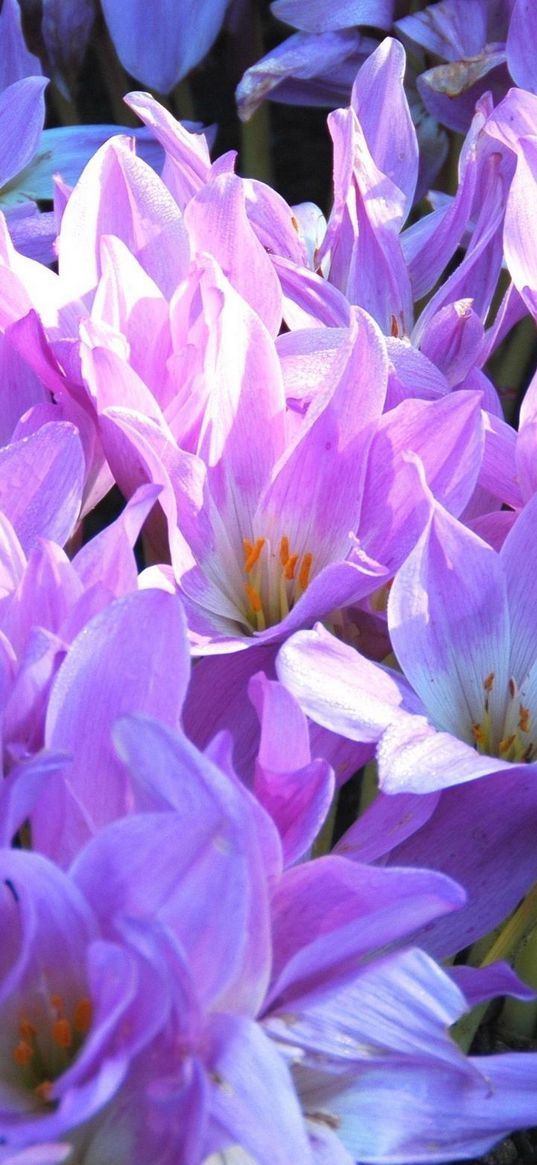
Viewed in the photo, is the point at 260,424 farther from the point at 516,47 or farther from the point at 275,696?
the point at 516,47

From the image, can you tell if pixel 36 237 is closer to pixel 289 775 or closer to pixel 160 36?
pixel 160 36

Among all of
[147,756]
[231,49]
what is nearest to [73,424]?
[147,756]

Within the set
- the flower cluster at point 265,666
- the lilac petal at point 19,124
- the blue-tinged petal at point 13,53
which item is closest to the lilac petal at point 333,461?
the flower cluster at point 265,666

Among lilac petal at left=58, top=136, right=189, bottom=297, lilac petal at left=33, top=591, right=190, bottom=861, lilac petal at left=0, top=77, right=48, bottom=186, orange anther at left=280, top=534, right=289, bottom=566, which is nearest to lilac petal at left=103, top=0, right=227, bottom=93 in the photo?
lilac petal at left=0, top=77, right=48, bottom=186

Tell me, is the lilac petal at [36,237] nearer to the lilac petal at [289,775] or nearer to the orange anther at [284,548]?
the orange anther at [284,548]

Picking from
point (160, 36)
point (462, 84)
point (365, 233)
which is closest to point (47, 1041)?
point (365, 233)

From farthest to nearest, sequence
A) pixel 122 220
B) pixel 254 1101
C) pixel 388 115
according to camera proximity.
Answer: pixel 388 115, pixel 122 220, pixel 254 1101
